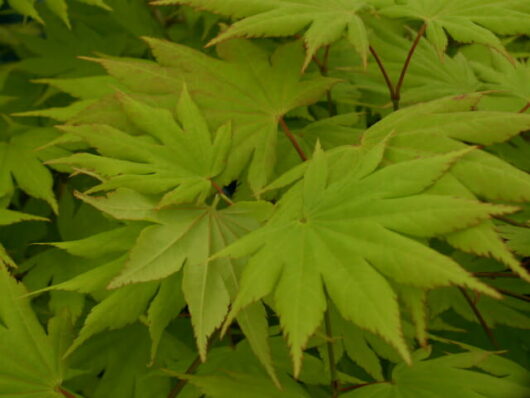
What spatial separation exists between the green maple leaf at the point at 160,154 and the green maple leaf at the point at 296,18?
0.13 m

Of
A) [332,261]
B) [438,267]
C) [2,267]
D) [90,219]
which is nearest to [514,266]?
[438,267]

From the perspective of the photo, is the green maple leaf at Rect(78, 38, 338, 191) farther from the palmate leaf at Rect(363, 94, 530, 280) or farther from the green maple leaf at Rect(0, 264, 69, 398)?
the green maple leaf at Rect(0, 264, 69, 398)

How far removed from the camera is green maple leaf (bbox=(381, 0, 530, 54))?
81 centimetres

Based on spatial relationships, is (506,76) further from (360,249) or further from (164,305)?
(164,305)

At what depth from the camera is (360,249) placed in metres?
0.60

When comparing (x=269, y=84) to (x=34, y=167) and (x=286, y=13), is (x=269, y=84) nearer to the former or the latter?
(x=286, y=13)

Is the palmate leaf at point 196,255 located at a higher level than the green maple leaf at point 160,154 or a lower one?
lower

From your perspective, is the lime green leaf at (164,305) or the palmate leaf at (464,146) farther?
the lime green leaf at (164,305)

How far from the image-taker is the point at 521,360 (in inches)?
39.0

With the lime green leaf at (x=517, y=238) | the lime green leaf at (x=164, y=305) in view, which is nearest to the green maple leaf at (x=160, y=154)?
the lime green leaf at (x=164, y=305)

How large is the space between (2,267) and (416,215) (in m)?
0.59

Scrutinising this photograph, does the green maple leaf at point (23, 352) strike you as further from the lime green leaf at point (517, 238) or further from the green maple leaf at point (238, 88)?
the lime green leaf at point (517, 238)

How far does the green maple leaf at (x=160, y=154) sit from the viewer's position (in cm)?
73

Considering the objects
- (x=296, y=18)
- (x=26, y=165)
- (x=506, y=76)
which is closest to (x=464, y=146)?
(x=296, y=18)
